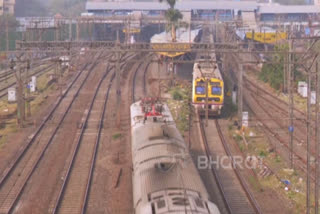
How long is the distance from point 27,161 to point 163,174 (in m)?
8.88

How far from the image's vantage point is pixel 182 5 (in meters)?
73.6

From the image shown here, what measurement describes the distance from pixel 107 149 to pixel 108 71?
24.1m

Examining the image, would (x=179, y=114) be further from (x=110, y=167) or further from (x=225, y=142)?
(x=110, y=167)

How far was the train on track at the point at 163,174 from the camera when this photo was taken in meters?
8.02

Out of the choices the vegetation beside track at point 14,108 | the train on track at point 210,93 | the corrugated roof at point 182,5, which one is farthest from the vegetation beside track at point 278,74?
the corrugated roof at point 182,5

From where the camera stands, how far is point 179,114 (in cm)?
2392

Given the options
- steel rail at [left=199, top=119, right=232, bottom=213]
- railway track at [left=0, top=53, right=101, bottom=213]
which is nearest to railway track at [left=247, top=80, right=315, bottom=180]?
steel rail at [left=199, top=119, right=232, bottom=213]

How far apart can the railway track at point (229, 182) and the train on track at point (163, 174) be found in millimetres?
2559

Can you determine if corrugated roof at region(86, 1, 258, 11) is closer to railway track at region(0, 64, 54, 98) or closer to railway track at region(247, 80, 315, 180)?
railway track at region(0, 64, 54, 98)

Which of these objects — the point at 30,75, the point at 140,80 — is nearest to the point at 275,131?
the point at 140,80

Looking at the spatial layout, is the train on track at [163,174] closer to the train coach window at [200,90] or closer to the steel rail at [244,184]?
the steel rail at [244,184]

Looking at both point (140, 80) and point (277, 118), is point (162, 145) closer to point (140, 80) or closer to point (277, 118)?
point (277, 118)

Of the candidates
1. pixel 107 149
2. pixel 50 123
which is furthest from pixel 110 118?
pixel 107 149

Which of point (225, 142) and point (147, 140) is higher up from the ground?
point (147, 140)
